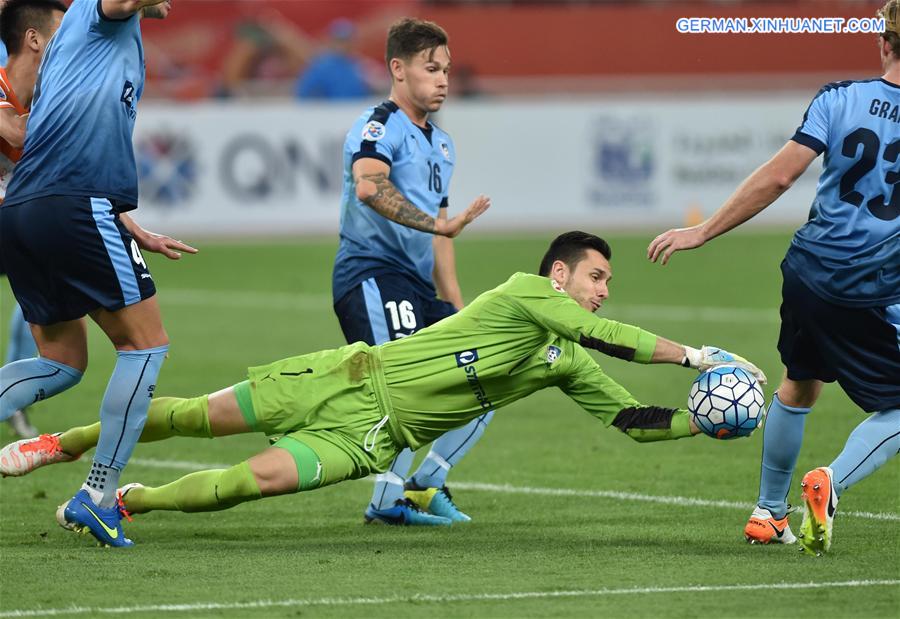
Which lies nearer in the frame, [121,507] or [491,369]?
[491,369]

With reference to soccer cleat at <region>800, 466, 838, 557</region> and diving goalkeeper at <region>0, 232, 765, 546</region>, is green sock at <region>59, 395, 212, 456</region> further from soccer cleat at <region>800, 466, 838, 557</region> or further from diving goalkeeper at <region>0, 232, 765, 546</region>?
soccer cleat at <region>800, 466, 838, 557</region>

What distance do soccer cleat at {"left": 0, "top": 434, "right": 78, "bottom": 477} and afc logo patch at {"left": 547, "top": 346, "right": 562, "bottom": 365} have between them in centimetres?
244

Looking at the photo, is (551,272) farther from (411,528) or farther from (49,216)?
(49,216)

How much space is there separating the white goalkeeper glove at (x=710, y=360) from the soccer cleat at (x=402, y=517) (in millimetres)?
1780

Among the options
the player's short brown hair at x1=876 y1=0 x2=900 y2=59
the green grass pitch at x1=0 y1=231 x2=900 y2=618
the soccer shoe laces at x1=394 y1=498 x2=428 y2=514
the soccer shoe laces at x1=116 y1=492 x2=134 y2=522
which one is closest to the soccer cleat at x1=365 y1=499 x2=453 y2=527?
the soccer shoe laces at x1=394 y1=498 x2=428 y2=514

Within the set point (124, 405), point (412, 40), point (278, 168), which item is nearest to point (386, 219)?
point (412, 40)

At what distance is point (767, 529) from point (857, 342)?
3.39 ft

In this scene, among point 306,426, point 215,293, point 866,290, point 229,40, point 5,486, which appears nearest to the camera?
point 866,290

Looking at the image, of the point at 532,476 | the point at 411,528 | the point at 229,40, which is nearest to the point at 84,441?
the point at 411,528

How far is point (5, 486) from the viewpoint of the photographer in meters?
9.35

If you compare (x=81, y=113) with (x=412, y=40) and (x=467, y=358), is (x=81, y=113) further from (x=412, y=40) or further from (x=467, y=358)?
(x=467, y=358)

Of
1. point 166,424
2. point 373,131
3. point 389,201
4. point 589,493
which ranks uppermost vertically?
point 373,131

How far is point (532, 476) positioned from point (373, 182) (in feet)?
8.31

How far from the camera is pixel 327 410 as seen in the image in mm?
7434
